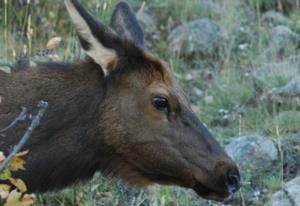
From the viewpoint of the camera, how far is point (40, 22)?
1180cm

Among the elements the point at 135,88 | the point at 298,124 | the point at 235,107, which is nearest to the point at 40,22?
the point at 235,107

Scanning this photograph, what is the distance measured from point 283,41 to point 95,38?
20.1 feet

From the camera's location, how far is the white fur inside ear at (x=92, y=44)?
5.97m

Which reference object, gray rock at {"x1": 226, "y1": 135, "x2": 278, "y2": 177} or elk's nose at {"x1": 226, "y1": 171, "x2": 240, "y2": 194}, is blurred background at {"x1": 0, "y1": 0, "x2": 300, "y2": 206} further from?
elk's nose at {"x1": 226, "y1": 171, "x2": 240, "y2": 194}

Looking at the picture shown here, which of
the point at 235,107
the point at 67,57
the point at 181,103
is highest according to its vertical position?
the point at 181,103

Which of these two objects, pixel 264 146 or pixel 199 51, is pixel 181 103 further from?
pixel 199 51

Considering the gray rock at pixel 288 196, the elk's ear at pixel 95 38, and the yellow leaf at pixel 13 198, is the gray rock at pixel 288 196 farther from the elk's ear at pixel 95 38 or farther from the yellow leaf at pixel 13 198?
the yellow leaf at pixel 13 198

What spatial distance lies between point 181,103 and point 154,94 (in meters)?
0.19

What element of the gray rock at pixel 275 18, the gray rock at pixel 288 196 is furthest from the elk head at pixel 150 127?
the gray rock at pixel 275 18

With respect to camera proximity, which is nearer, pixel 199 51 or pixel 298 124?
pixel 298 124

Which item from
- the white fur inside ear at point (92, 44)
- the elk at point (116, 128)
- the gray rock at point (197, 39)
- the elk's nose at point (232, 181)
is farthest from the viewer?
the gray rock at point (197, 39)

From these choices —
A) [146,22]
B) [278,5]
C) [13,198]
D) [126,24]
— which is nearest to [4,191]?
[13,198]

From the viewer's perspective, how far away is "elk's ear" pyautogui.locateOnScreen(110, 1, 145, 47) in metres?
7.14

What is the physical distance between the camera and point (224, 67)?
1164 centimetres
